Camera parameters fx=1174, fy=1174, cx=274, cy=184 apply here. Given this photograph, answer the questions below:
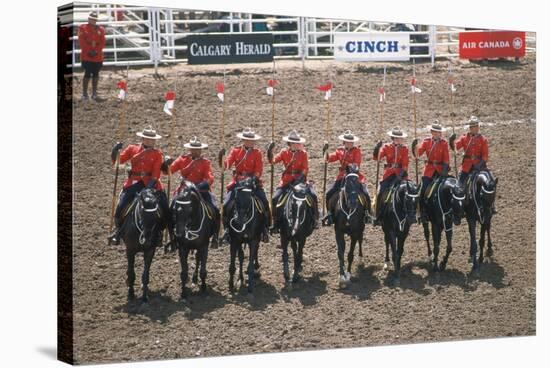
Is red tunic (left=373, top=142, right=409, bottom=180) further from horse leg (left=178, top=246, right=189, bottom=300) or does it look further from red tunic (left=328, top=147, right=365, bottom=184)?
horse leg (left=178, top=246, right=189, bottom=300)

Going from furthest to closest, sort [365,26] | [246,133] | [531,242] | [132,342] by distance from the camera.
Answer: [531,242], [365,26], [246,133], [132,342]

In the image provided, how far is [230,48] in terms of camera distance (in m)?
13.6

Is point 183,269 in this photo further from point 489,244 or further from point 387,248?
point 489,244

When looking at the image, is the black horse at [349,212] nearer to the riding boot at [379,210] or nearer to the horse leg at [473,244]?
the riding boot at [379,210]

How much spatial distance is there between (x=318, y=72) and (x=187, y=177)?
2.30 metres

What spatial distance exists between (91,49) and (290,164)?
2.81 metres

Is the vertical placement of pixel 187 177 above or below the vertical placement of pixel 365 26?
below

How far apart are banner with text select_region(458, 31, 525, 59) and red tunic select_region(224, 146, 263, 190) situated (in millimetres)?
3364

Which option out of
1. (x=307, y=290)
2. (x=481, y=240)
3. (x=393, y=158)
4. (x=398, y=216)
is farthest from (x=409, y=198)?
(x=307, y=290)

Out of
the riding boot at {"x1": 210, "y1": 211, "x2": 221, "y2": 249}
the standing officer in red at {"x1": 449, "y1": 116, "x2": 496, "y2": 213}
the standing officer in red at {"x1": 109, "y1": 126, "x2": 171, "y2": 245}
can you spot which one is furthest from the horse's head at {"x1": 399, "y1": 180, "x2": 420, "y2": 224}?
the standing officer in red at {"x1": 109, "y1": 126, "x2": 171, "y2": 245}

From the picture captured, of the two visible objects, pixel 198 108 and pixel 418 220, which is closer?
pixel 198 108

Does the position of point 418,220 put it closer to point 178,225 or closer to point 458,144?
point 458,144

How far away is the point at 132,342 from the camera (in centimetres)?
1272

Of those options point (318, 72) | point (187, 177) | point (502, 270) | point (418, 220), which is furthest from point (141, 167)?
point (502, 270)
